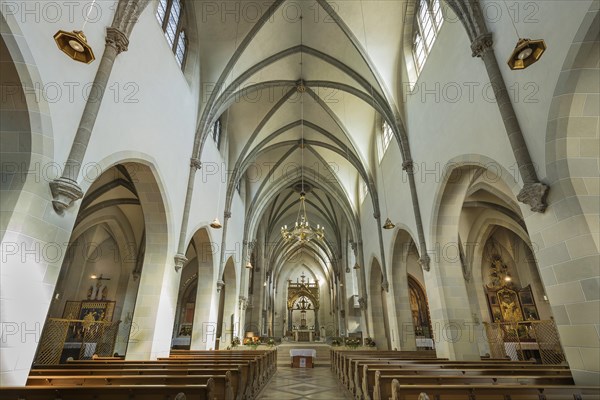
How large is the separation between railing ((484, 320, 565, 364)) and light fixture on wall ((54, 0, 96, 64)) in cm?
1570

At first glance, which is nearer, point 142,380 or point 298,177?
point 142,380

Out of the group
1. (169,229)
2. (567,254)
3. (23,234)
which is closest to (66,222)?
(23,234)

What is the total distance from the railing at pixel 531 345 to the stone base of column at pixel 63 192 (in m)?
15.2

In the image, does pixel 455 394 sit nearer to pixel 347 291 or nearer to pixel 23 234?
pixel 23 234

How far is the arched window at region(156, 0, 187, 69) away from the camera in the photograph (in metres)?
8.95

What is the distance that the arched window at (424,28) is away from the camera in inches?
366

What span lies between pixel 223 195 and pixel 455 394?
1320 centimetres

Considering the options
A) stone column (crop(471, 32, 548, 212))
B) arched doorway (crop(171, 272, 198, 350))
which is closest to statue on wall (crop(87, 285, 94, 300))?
arched doorway (crop(171, 272, 198, 350))

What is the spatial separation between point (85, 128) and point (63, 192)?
1.34 meters

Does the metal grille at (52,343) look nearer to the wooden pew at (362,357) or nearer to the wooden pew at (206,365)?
the wooden pew at (206,365)

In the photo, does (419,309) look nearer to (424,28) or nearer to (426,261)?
(426,261)

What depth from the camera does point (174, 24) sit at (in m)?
9.89

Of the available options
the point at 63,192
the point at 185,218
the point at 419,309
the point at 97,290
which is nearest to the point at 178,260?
the point at 185,218

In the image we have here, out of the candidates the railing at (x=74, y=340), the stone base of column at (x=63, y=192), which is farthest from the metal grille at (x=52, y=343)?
the stone base of column at (x=63, y=192)
